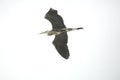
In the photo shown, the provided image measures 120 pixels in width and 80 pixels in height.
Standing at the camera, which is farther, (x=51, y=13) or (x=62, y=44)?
(x=62, y=44)

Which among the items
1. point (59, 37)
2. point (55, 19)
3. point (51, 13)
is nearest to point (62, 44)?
point (59, 37)

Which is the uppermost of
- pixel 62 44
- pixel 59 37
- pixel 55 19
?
pixel 55 19

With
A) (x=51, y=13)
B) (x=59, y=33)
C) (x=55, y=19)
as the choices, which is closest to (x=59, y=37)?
(x=59, y=33)

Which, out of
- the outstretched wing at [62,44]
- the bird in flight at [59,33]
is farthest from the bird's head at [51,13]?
the outstretched wing at [62,44]

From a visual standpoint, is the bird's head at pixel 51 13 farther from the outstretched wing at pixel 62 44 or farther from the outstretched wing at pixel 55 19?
the outstretched wing at pixel 62 44

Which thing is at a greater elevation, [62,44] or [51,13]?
[51,13]

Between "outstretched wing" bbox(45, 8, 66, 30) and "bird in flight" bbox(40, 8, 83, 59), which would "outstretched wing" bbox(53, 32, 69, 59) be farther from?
"outstretched wing" bbox(45, 8, 66, 30)

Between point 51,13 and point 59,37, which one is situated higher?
point 51,13

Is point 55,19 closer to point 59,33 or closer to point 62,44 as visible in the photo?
point 59,33

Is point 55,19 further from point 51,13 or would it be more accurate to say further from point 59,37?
point 59,37
